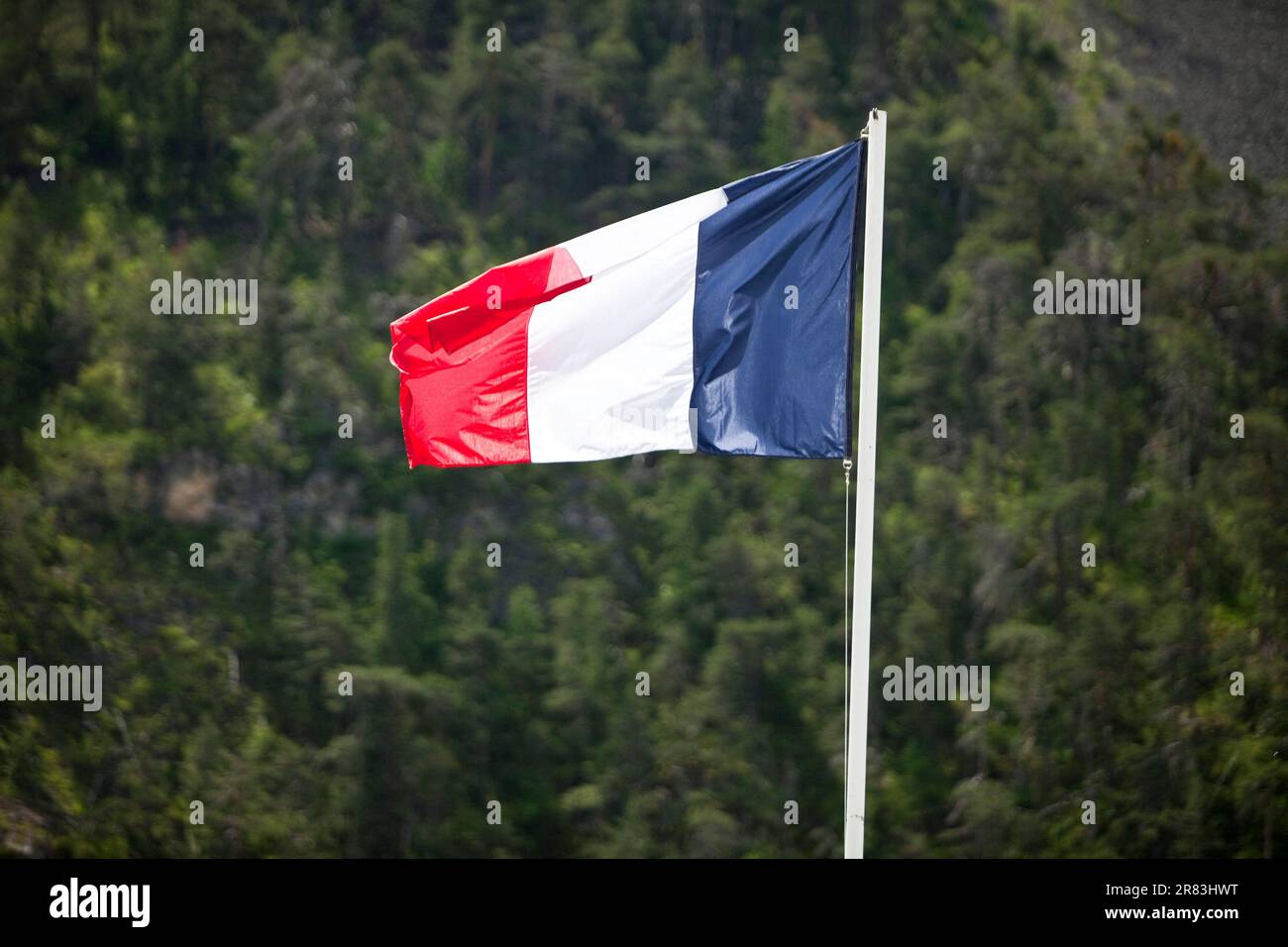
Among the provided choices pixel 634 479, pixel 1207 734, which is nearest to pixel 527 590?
pixel 634 479

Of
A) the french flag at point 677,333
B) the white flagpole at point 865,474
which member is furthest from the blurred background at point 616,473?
the white flagpole at point 865,474

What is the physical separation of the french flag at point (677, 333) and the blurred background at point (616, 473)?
7.84 metres

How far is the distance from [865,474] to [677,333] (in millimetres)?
1313

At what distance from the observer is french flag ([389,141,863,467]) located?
7.81 m

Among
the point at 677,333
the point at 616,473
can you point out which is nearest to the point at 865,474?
the point at 677,333

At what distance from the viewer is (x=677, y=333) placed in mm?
8000

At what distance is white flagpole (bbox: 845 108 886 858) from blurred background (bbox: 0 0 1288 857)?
313 inches

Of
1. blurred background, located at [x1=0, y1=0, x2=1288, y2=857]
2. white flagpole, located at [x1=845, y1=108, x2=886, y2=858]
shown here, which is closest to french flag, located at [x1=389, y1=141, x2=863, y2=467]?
white flagpole, located at [x1=845, y1=108, x2=886, y2=858]

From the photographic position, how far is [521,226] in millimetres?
17219

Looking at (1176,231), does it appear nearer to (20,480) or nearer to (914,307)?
(914,307)

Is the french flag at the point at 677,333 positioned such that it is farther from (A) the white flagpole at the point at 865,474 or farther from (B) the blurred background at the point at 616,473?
(B) the blurred background at the point at 616,473

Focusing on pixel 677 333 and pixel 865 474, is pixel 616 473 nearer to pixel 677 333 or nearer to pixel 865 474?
pixel 677 333

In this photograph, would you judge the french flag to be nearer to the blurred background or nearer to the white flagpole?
the white flagpole

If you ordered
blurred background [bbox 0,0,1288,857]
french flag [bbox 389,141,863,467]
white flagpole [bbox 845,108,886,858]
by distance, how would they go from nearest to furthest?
1. white flagpole [bbox 845,108,886,858]
2. french flag [bbox 389,141,863,467]
3. blurred background [bbox 0,0,1288,857]
